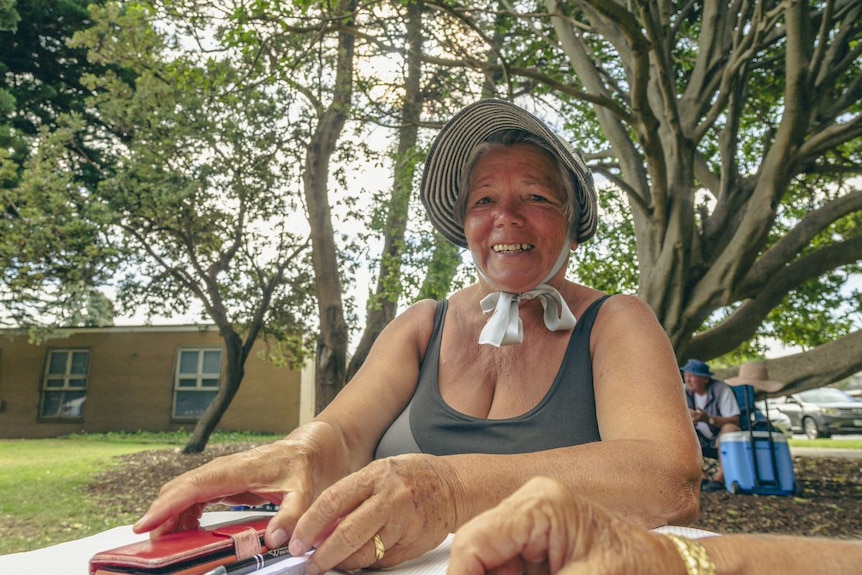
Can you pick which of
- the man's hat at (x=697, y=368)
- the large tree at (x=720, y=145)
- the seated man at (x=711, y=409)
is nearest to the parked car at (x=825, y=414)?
the seated man at (x=711, y=409)

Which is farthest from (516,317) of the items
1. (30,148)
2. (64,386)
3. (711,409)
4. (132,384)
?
(132,384)

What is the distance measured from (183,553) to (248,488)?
0.42 metres

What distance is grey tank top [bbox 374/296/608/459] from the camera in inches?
59.9

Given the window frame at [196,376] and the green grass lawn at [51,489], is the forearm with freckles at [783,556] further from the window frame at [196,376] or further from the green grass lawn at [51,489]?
the window frame at [196,376]

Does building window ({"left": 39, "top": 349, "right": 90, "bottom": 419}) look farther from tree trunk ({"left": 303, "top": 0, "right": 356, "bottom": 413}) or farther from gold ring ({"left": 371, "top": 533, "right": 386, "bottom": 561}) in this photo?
gold ring ({"left": 371, "top": 533, "right": 386, "bottom": 561})

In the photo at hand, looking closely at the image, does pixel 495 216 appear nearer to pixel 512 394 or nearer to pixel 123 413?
pixel 512 394

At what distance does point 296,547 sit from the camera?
3.34 ft

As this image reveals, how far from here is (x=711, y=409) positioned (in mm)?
8328

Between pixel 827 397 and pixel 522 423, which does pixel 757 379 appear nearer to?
pixel 522 423

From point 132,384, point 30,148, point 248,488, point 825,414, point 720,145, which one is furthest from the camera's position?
point 825,414

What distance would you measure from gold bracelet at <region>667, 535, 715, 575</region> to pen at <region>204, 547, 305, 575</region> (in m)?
0.57

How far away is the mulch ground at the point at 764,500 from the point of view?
21.4 feet

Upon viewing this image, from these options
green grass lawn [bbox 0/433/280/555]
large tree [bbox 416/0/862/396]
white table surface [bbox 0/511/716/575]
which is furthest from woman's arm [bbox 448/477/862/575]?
green grass lawn [bbox 0/433/280/555]

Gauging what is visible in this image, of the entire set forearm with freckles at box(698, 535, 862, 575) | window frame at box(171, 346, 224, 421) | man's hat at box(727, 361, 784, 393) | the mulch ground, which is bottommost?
the mulch ground
